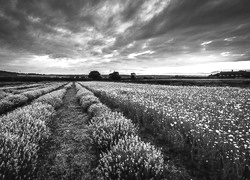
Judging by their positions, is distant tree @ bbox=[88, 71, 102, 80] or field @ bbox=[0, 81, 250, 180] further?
distant tree @ bbox=[88, 71, 102, 80]

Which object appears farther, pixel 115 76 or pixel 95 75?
pixel 95 75

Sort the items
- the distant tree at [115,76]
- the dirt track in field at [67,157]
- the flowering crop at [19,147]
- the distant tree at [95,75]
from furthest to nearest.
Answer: the distant tree at [95,75]
the distant tree at [115,76]
the dirt track in field at [67,157]
the flowering crop at [19,147]

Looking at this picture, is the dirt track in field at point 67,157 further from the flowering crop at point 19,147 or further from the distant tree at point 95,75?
the distant tree at point 95,75

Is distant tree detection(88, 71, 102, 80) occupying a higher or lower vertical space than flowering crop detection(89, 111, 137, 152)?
higher

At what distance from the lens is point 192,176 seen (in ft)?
10.3

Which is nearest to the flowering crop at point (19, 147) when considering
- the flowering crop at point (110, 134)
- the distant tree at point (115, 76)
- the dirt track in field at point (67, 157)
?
the dirt track in field at point (67, 157)

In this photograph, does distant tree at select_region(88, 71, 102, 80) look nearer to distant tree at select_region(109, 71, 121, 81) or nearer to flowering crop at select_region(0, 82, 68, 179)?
distant tree at select_region(109, 71, 121, 81)

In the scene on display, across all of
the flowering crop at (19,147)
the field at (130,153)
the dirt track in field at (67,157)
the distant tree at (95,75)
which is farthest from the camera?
the distant tree at (95,75)

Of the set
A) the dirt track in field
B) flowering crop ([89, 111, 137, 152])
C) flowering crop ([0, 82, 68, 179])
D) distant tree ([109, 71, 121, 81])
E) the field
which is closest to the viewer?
flowering crop ([0, 82, 68, 179])

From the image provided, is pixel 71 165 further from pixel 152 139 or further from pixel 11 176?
pixel 152 139

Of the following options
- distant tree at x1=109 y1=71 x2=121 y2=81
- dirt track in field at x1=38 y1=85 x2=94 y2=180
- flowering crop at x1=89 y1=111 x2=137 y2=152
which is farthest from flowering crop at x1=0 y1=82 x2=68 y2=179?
distant tree at x1=109 y1=71 x2=121 y2=81

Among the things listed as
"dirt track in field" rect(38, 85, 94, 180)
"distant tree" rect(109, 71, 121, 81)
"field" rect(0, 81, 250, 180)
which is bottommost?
"dirt track in field" rect(38, 85, 94, 180)

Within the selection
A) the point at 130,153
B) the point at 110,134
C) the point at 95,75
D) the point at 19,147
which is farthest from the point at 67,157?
the point at 95,75

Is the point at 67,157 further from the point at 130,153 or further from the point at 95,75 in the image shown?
the point at 95,75
